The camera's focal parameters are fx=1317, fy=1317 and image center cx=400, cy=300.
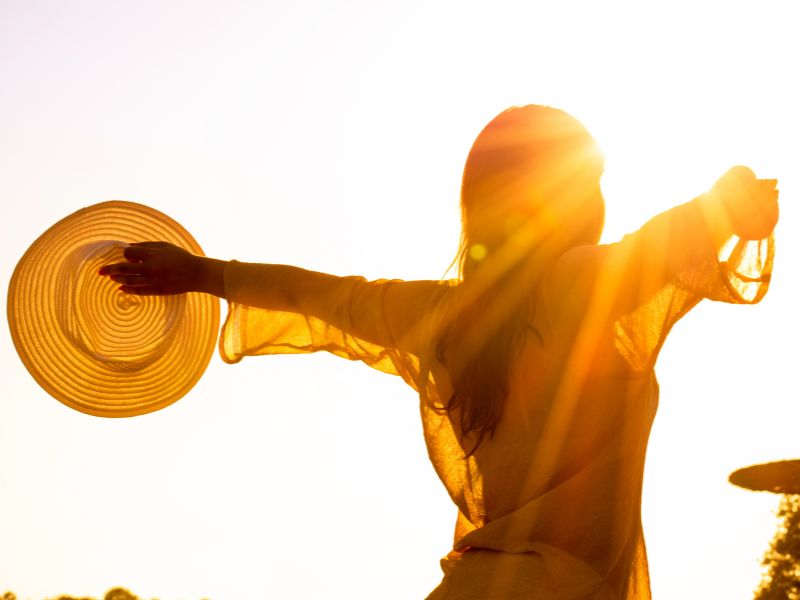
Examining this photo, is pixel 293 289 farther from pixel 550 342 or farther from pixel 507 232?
pixel 550 342

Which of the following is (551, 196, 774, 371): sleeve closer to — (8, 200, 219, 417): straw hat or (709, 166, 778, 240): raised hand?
(709, 166, 778, 240): raised hand

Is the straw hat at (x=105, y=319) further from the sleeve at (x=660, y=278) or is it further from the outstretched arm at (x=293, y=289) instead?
the sleeve at (x=660, y=278)

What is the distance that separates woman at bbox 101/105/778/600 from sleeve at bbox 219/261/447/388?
0.01 m

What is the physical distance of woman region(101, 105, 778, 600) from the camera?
3.23 m

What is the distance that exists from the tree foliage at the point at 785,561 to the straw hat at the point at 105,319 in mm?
30751

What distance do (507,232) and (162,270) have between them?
1572 mm

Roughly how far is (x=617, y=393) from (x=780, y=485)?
0.52 meters

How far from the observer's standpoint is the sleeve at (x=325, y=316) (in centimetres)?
427

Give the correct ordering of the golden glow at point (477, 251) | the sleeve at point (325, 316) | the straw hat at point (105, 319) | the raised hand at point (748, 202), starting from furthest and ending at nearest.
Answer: the straw hat at point (105, 319) → the sleeve at point (325, 316) → the golden glow at point (477, 251) → the raised hand at point (748, 202)

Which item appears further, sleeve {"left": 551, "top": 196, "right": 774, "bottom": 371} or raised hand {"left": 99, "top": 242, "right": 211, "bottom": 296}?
raised hand {"left": 99, "top": 242, "right": 211, "bottom": 296}

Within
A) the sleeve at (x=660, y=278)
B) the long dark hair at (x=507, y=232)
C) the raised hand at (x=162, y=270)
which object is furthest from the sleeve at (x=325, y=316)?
the sleeve at (x=660, y=278)

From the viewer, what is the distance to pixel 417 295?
4.23 m

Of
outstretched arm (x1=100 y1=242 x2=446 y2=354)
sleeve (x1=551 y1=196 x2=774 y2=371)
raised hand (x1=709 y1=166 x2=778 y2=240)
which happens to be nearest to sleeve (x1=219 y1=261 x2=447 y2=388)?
outstretched arm (x1=100 y1=242 x2=446 y2=354)

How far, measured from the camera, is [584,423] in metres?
3.51
